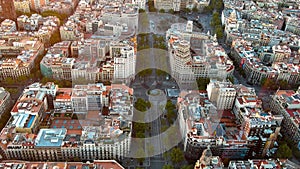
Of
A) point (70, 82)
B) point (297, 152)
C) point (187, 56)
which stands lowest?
point (297, 152)

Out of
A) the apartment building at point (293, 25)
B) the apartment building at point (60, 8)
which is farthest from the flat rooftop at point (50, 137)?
the apartment building at point (293, 25)

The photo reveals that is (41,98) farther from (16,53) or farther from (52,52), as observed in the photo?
(16,53)

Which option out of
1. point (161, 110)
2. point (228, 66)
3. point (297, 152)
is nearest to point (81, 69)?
point (161, 110)

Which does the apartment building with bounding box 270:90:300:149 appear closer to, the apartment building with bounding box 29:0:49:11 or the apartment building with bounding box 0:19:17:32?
the apartment building with bounding box 0:19:17:32

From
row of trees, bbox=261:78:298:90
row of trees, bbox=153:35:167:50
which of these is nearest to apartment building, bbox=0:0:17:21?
row of trees, bbox=153:35:167:50

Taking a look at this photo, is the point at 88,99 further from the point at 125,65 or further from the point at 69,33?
the point at 69,33

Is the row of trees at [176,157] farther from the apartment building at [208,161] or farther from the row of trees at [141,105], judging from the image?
the row of trees at [141,105]

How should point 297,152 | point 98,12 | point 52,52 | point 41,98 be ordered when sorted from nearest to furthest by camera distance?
point 297,152
point 41,98
point 52,52
point 98,12

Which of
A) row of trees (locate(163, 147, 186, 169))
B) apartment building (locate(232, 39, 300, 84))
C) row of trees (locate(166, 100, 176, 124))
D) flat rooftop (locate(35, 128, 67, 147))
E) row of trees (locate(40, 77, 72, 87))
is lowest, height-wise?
row of trees (locate(163, 147, 186, 169))

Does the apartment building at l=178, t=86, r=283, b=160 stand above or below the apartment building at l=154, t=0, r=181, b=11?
below
